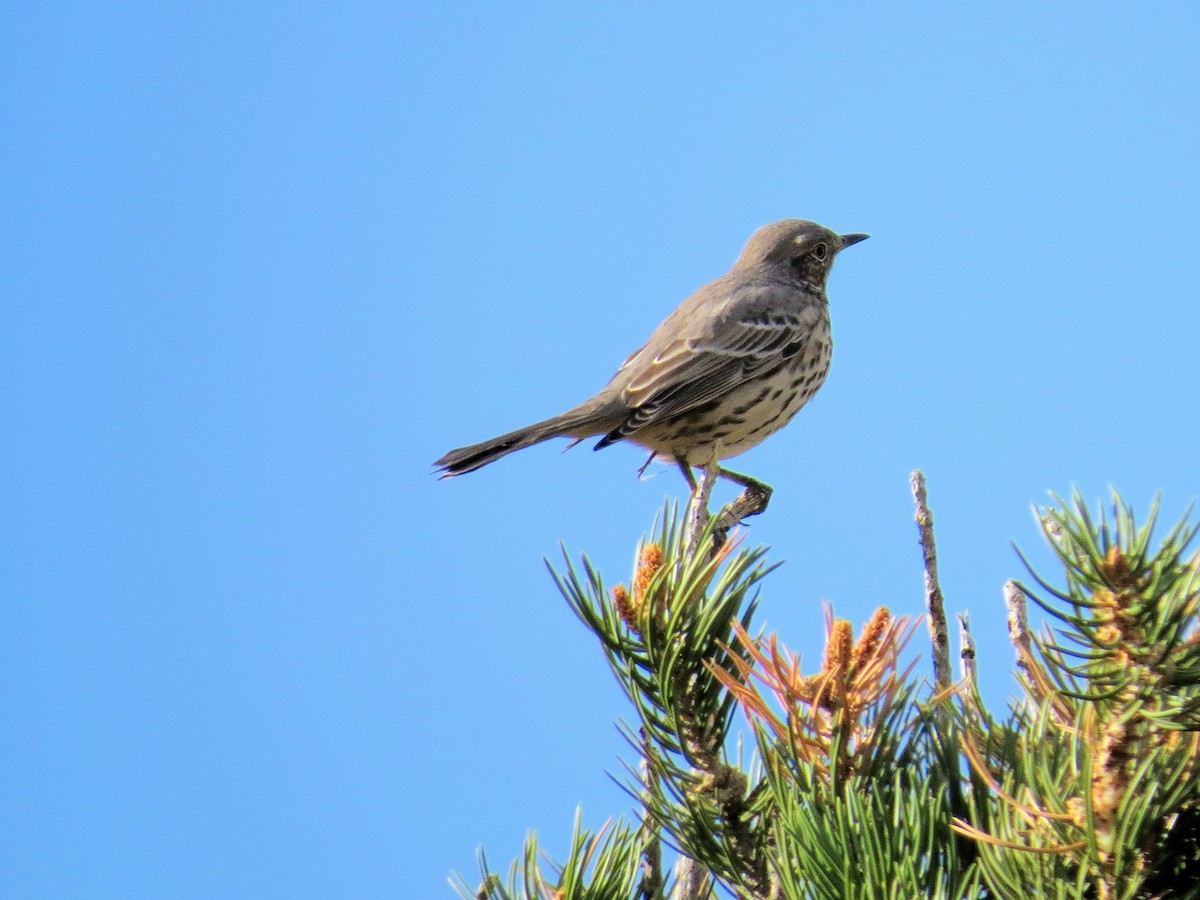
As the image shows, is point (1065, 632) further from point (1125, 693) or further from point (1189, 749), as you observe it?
point (1189, 749)

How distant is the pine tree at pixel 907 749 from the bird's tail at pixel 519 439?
12.6 ft

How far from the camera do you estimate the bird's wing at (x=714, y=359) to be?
23.3 feet

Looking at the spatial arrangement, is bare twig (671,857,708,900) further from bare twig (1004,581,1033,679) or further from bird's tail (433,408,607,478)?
bird's tail (433,408,607,478)

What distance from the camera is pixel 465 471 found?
626 centimetres

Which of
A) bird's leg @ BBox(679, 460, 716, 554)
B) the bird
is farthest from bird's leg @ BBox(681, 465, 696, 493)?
bird's leg @ BBox(679, 460, 716, 554)

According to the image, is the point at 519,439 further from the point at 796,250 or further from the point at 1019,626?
the point at 1019,626

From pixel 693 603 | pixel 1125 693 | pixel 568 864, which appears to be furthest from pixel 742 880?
pixel 1125 693

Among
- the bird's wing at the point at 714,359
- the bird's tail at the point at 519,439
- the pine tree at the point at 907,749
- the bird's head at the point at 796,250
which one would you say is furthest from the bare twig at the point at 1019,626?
the bird's head at the point at 796,250

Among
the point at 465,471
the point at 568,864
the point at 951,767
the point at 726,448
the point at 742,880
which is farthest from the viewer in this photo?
the point at 726,448

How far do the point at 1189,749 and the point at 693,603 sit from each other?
2.72 ft

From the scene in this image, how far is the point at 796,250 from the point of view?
29.1 feet

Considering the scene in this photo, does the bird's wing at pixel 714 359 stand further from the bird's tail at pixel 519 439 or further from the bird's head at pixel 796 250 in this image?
the bird's head at pixel 796 250

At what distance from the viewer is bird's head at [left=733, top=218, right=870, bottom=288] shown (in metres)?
8.86

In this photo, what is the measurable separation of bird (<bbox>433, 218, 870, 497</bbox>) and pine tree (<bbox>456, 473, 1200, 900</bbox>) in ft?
13.7
